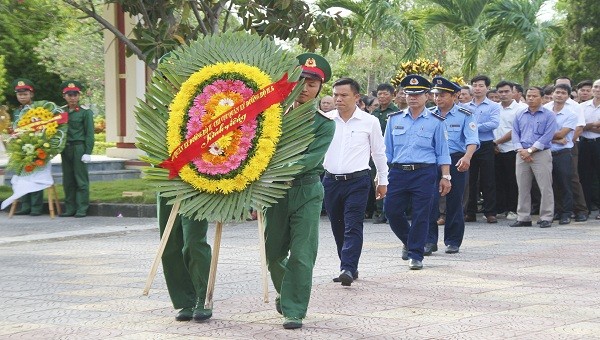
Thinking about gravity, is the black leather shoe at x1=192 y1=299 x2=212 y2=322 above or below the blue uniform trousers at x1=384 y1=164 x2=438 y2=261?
below

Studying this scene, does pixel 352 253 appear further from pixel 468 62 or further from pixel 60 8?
pixel 468 62

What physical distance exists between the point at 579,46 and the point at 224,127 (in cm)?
2439

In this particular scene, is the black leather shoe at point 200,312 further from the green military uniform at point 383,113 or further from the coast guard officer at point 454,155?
the green military uniform at point 383,113

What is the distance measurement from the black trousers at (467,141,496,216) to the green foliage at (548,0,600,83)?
45.7 ft

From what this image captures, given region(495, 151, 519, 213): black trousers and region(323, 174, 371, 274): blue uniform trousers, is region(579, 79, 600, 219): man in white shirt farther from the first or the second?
region(323, 174, 371, 274): blue uniform trousers

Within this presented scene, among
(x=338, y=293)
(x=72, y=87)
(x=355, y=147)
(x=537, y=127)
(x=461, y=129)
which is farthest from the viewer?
(x=72, y=87)

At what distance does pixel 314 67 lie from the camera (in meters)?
8.94

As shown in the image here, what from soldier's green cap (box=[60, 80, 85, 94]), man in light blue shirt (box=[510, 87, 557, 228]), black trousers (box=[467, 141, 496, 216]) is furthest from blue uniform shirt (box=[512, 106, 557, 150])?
soldier's green cap (box=[60, 80, 85, 94])

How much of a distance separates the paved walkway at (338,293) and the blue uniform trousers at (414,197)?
1.06ft

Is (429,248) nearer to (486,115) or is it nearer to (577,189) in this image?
(486,115)

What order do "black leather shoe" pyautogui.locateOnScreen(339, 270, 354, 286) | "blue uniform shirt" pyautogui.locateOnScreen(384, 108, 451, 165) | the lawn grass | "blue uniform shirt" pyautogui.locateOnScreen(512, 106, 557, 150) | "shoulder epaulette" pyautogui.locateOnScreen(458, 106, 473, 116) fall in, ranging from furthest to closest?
1. the lawn grass
2. "blue uniform shirt" pyautogui.locateOnScreen(512, 106, 557, 150)
3. "shoulder epaulette" pyautogui.locateOnScreen(458, 106, 473, 116)
4. "blue uniform shirt" pyautogui.locateOnScreen(384, 108, 451, 165)
5. "black leather shoe" pyautogui.locateOnScreen(339, 270, 354, 286)

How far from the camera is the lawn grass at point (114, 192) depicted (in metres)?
18.9

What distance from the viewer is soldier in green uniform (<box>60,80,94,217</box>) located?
18.6 metres

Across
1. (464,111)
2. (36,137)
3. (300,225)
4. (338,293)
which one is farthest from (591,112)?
(300,225)
